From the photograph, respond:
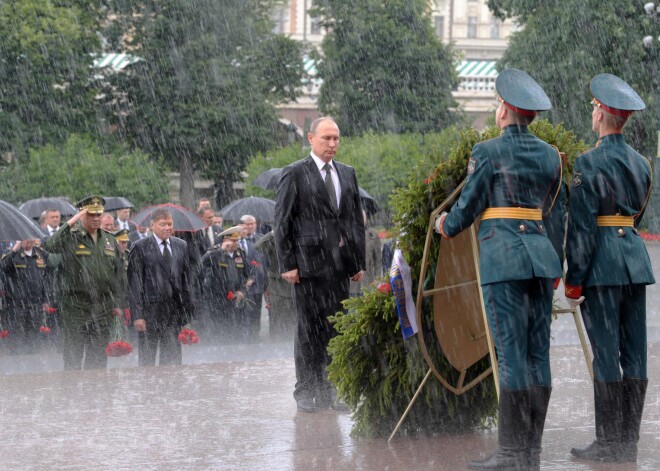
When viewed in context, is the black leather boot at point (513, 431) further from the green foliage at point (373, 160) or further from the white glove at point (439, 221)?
the green foliage at point (373, 160)

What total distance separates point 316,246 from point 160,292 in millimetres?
3995

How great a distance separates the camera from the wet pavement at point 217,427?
6312 millimetres

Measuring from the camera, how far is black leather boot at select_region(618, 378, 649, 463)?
249 inches

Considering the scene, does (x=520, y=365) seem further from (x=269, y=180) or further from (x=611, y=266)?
(x=269, y=180)

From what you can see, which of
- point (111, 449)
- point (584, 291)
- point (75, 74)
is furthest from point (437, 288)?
point (75, 74)

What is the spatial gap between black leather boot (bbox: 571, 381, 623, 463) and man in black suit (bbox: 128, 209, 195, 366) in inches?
223

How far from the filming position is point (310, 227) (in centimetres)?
784

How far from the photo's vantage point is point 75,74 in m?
46.5

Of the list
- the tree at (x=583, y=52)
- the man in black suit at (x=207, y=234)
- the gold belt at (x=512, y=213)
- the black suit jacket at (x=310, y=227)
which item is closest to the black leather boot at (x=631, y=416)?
the gold belt at (x=512, y=213)

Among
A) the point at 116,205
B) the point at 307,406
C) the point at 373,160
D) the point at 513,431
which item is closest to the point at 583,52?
the point at 373,160

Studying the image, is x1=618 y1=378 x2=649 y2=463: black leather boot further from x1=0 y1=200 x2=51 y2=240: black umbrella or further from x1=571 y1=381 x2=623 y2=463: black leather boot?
x1=0 y1=200 x2=51 y2=240: black umbrella

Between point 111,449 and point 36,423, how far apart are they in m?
0.96

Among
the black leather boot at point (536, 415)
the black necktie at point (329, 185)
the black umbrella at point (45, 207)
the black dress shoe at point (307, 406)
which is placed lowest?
the black umbrella at point (45, 207)

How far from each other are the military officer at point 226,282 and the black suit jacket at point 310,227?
7886 mm
